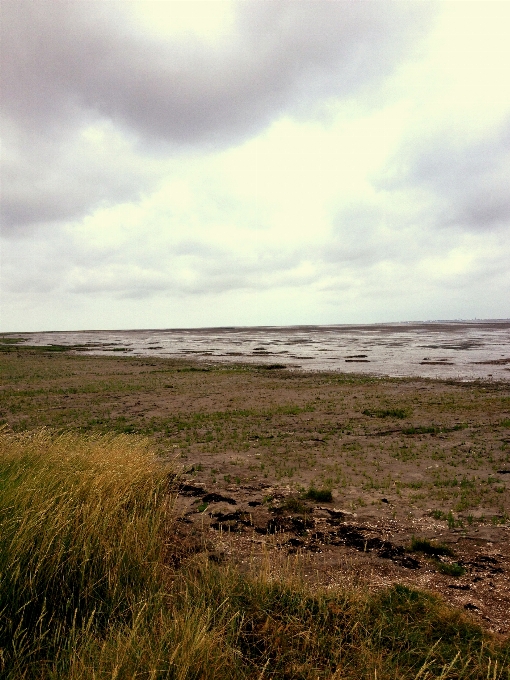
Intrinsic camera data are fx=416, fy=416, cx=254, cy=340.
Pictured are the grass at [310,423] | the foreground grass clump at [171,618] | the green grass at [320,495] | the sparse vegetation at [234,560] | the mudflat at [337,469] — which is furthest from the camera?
the grass at [310,423]

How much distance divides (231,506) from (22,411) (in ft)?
53.9

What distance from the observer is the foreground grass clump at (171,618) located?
14.9 ft

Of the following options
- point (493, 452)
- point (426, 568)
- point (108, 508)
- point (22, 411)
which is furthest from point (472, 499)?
point (22, 411)

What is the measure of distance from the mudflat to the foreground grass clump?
0.95 meters

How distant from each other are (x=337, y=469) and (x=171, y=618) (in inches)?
349

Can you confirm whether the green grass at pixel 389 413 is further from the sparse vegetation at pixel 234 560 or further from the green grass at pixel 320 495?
the green grass at pixel 320 495

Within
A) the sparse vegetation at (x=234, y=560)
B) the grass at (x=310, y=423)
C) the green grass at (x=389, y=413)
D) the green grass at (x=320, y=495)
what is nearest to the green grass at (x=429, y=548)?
the sparse vegetation at (x=234, y=560)

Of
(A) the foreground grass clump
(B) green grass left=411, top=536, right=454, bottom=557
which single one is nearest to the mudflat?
(B) green grass left=411, top=536, right=454, bottom=557

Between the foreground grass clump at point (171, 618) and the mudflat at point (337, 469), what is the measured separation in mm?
947

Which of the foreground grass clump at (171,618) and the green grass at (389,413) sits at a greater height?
the foreground grass clump at (171,618)

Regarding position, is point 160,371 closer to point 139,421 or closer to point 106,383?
point 106,383

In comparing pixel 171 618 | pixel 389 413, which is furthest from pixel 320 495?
pixel 389 413

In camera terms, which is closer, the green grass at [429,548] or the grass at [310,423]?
the green grass at [429,548]

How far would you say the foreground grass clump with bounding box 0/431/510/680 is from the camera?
14.9 ft
